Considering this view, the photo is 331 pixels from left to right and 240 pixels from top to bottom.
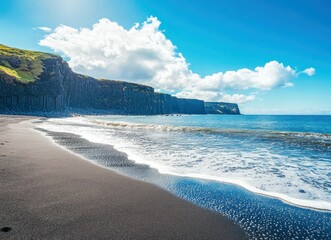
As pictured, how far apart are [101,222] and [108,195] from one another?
1.65m

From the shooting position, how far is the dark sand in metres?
4.01

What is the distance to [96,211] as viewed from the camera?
192 inches

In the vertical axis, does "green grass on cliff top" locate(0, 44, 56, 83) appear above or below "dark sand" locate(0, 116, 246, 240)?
above

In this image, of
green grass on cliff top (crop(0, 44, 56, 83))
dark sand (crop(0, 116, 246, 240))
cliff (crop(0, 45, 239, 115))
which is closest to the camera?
dark sand (crop(0, 116, 246, 240))

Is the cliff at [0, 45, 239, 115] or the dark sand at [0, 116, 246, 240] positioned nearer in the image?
the dark sand at [0, 116, 246, 240]

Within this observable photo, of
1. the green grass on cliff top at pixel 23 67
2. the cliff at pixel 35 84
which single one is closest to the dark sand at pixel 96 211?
the cliff at pixel 35 84

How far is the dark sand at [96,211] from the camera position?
4.01 m

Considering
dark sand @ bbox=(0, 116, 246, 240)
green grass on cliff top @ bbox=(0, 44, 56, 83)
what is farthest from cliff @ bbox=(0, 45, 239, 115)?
dark sand @ bbox=(0, 116, 246, 240)

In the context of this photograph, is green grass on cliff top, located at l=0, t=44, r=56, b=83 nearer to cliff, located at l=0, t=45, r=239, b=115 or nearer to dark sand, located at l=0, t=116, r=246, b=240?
cliff, located at l=0, t=45, r=239, b=115

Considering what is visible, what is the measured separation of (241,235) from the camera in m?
4.18

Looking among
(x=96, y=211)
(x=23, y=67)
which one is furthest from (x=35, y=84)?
(x=96, y=211)

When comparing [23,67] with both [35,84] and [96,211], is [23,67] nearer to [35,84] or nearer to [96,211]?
[35,84]

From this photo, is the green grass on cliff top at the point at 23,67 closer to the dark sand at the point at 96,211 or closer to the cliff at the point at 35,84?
the cliff at the point at 35,84

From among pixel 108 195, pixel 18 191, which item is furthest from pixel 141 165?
pixel 18 191
